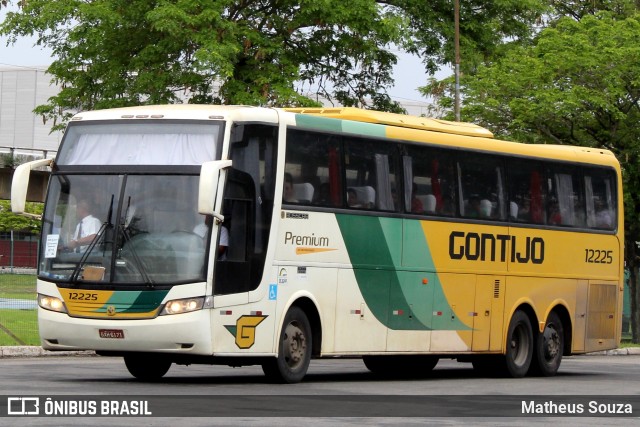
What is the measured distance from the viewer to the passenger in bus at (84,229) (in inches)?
682

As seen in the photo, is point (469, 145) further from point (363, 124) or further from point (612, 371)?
point (612, 371)

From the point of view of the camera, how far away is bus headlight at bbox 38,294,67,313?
57.0 ft

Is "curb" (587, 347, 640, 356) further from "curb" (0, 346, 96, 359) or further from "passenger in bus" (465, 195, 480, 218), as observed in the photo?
"curb" (0, 346, 96, 359)

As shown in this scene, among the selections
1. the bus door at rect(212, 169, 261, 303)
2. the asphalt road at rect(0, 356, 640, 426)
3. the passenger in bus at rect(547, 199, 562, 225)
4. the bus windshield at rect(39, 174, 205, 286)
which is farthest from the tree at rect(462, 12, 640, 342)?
the bus windshield at rect(39, 174, 205, 286)

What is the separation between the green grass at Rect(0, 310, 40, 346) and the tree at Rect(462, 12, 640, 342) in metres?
15.0

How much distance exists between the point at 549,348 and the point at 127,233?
9.03 meters

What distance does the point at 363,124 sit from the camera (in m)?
20.0

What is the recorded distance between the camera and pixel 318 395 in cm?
1614

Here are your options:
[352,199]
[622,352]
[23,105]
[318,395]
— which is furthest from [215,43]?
[23,105]

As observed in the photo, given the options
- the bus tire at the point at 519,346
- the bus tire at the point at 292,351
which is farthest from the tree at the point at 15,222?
the bus tire at the point at 292,351

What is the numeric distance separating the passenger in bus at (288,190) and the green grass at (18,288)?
97.3ft

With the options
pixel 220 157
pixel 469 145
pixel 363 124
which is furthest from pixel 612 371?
Answer: pixel 220 157

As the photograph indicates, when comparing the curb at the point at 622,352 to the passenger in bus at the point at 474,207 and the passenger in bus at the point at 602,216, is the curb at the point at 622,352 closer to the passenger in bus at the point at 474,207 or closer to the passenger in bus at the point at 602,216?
the passenger in bus at the point at 602,216

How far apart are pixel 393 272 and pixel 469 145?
2859mm
